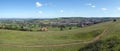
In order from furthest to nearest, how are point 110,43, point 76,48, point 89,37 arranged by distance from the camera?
point 89,37
point 76,48
point 110,43

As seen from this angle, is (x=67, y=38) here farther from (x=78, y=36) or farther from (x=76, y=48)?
(x=76, y=48)

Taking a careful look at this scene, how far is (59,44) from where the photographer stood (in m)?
55.2

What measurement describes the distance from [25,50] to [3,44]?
10220 mm

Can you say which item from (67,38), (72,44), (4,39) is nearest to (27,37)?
Result: (4,39)

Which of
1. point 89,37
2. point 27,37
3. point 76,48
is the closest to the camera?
point 76,48

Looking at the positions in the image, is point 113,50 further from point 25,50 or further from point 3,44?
point 3,44

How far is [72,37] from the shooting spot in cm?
6350

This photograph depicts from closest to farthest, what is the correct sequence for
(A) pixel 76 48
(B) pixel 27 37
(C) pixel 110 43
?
1. (C) pixel 110 43
2. (A) pixel 76 48
3. (B) pixel 27 37

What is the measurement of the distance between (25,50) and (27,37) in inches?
627

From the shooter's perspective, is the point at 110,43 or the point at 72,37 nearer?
the point at 110,43

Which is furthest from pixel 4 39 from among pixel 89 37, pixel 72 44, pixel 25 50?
pixel 89 37

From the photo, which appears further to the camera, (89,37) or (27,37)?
(27,37)

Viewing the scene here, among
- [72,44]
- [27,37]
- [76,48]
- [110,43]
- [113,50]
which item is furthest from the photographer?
[27,37]

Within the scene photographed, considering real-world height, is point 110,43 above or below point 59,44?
above
